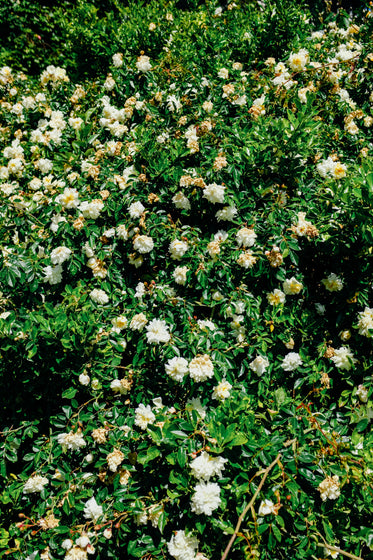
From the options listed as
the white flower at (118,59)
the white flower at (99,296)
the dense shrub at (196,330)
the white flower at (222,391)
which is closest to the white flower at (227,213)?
the dense shrub at (196,330)

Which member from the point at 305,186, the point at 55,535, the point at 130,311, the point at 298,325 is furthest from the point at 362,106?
the point at 55,535

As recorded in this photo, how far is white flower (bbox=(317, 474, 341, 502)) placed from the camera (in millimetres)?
1635

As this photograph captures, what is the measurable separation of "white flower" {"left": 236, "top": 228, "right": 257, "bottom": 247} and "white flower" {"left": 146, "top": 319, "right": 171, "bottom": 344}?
1.97 ft

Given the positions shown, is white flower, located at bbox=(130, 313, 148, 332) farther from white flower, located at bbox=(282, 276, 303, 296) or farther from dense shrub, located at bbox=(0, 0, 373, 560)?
white flower, located at bbox=(282, 276, 303, 296)

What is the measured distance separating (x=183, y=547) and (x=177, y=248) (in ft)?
4.45

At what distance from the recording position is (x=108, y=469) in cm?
196

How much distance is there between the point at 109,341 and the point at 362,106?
Result: 8.31 ft

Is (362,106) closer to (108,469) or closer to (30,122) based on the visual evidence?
(30,122)

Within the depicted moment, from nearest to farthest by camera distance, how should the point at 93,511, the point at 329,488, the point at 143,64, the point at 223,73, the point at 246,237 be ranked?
the point at 329,488 < the point at 93,511 < the point at 246,237 < the point at 223,73 < the point at 143,64

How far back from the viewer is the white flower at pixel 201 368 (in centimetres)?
182

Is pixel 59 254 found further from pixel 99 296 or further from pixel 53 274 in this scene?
pixel 99 296

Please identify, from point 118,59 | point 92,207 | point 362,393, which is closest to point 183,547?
point 362,393

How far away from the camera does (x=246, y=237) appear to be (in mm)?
2121

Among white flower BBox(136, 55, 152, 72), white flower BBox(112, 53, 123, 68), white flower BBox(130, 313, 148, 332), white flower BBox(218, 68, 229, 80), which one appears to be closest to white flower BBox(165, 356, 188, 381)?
white flower BBox(130, 313, 148, 332)
